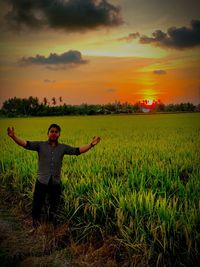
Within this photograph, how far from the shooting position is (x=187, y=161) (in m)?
6.25

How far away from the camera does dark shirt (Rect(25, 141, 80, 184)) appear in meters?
4.22

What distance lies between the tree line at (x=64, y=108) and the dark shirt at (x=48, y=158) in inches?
1265

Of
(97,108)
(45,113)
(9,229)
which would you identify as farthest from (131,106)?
(9,229)

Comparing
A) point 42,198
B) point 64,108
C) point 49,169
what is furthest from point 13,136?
point 64,108

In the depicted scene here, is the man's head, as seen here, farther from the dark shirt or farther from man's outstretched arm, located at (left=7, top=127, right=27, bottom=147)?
man's outstretched arm, located at (left=7, top=127, right=27, bottom=147)

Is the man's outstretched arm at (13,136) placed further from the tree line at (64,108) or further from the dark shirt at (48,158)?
the tree line at (64,108)

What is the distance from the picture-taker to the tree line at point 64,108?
129 ft

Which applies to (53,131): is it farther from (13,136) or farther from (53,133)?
(13,136)

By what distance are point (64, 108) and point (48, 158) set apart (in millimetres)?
39394


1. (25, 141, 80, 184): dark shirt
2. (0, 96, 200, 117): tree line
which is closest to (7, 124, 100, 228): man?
(25, 141, 80, 184): dark shirt

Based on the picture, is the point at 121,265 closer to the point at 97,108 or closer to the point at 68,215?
the point at 68,215

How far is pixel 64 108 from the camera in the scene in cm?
4331

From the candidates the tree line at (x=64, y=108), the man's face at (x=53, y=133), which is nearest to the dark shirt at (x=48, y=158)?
the man's face at (x=53, y=133)

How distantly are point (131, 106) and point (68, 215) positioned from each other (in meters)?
45.7
